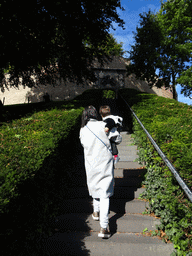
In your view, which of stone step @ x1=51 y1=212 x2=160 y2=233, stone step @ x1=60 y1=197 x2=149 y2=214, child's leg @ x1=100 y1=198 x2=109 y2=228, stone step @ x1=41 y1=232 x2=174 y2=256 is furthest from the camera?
stone step @ x1=60 y1=197 x2=149 y2=214

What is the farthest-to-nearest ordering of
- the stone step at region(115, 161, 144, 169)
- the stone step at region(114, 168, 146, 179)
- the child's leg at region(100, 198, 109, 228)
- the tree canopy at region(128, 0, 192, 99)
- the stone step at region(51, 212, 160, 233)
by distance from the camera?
1. the tree canopy at region(128, 0, 192, 99)
2. the stone step at region(115, 161, 144, 169)
3. the stone step at region(114, 168, 146, 179)
4. the stone step at region(51, 212, 160, 233)
5. the child's leg at region(100, 198, 109, 228)

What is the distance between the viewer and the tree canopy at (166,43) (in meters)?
17.7

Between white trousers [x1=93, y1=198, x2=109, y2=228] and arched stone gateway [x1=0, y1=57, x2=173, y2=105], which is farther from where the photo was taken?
arched stone gateway [x1=0, y1=57, x2=173, y2=105]

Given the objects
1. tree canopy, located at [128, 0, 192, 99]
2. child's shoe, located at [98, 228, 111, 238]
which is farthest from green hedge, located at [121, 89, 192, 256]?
tree canopy, located at [128, 0, 192, 99]

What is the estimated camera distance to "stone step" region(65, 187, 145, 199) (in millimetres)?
3910

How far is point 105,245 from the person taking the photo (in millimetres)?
2771

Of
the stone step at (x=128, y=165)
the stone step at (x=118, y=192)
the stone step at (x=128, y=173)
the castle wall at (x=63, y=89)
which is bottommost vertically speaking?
the stone step at (x=118, y=192)

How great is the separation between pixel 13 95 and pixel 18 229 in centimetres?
2356

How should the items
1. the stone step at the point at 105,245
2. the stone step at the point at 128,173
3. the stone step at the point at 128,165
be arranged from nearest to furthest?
the stone step at the point at 105,245 → the stone step at the point at 128,173 → the stone step at the point at 128,165

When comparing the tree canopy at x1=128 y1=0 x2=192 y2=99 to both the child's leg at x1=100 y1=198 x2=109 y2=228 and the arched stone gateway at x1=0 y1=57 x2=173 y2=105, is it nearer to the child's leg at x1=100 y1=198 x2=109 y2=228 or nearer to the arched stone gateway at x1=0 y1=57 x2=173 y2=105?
the arched stone gateway at x1=0 y1=57 x2=173 y2=105

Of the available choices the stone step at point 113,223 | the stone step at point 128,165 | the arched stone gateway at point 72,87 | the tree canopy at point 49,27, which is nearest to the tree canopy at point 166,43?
the arched stone gateway at point 72,87

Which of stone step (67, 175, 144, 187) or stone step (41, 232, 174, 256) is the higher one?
stone step (67, 175, 144, 187)

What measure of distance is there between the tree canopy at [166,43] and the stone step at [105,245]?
56.8 feet

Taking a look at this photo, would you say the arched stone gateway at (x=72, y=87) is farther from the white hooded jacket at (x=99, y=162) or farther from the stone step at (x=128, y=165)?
the white hooded jacket at (x=99, y=162)
